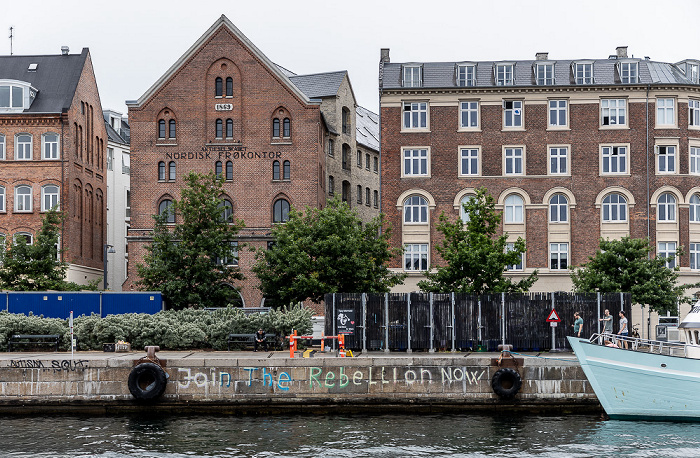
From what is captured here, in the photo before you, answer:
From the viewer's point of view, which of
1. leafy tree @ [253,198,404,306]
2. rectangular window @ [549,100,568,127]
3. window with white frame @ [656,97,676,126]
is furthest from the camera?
rectangular window @ [549,100,568,127]

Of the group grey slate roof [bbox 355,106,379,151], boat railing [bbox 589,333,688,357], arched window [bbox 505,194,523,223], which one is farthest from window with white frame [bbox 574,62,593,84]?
boat railing [bbox 589,333,688,357]

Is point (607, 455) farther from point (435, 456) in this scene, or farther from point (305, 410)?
point (305, 410)

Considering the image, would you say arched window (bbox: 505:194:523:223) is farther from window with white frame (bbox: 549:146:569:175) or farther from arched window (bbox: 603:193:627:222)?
arched window (bbox: 603:193:627:222)

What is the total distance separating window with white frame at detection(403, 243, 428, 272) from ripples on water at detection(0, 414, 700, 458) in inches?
1152

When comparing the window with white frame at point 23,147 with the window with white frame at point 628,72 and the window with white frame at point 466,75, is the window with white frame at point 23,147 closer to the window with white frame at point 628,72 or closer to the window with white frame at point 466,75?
the window with white frame at point 466,75

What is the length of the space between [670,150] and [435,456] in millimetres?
42041

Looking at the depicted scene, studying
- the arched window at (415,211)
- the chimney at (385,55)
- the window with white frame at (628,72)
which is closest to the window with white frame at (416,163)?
the arched window at (415,211)

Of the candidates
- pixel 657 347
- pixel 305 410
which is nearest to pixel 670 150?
pixel 657 347

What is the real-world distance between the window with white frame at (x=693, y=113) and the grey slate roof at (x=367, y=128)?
29181 millimetres

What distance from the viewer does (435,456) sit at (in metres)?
24.9

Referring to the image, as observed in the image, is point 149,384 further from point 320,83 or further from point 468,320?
point 320,83

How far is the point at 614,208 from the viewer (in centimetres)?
6034

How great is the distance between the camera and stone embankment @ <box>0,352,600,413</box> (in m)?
32.8

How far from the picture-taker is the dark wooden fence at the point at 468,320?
3928 cm
